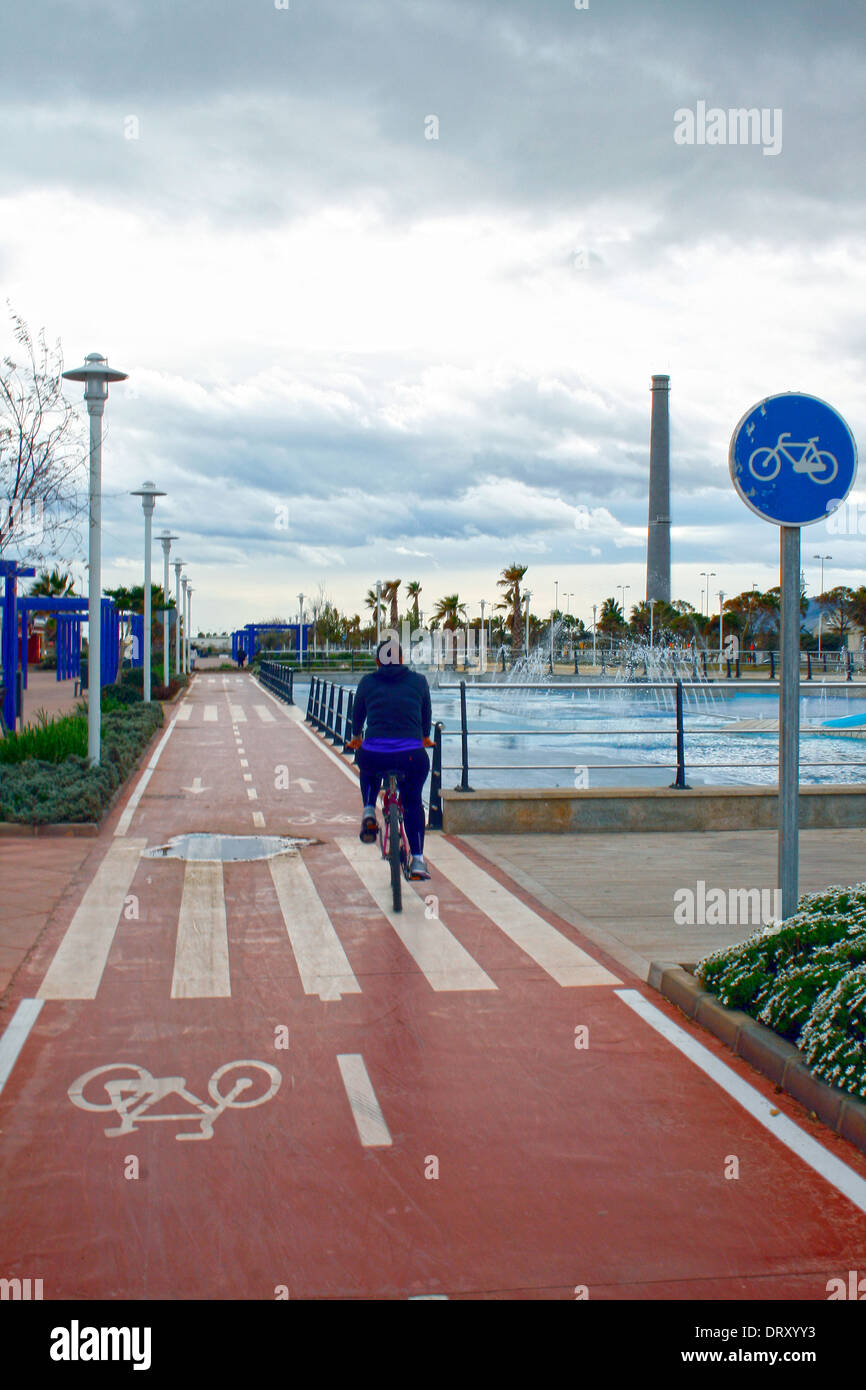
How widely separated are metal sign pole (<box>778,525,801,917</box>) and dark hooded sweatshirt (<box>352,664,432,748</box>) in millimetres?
Result: 3046

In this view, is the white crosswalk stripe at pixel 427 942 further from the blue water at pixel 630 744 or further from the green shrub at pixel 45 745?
the green shrub at pixel 45 745

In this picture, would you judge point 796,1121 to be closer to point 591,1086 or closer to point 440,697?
point 591,1086

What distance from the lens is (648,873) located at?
995cm

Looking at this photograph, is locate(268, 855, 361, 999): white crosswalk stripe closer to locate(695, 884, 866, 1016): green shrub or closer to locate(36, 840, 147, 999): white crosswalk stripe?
locate(36, 840, 147, 999): white crosswalk stripe

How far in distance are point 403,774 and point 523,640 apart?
96234mm

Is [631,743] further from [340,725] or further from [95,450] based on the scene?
[95,450]

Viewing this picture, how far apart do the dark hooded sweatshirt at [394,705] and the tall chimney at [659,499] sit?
7823 cm

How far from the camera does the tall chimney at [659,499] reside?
276ft

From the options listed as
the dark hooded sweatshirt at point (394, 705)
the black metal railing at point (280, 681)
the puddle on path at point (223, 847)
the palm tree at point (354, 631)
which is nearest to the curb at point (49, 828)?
the puddle on path at point (223, 847)

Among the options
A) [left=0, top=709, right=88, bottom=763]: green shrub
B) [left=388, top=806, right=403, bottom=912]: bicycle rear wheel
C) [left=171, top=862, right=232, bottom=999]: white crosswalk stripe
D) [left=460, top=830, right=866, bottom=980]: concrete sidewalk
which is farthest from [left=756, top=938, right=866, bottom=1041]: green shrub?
[left=0, top=709, right=88, bottom=763]: green shrub

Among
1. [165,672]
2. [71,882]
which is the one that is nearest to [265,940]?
[71,882]

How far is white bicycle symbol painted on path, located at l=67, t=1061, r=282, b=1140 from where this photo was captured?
479 cm

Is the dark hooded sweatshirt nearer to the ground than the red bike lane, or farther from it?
farther from it
